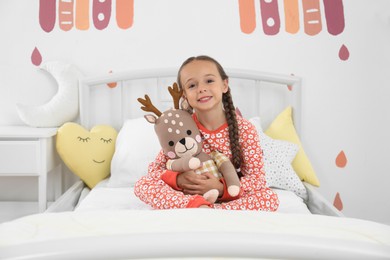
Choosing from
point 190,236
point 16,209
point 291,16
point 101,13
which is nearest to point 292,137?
point 291,16

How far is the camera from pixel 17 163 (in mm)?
2064

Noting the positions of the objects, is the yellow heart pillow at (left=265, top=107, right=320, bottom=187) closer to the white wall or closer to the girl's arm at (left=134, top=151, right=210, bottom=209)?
the white wall

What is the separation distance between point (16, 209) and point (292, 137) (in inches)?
56.7

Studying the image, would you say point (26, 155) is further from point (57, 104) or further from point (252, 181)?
point (252, 181)

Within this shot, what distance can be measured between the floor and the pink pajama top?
1094 mm

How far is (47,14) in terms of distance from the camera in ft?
7.70

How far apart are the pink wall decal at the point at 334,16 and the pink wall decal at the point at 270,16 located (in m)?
0.25

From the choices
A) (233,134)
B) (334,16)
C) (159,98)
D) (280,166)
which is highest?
(334,16)

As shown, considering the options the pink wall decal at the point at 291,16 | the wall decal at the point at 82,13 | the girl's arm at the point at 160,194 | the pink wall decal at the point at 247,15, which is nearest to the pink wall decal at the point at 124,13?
the wall decal at the point at 82,13

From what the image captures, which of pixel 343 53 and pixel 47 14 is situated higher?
pixel 47 14

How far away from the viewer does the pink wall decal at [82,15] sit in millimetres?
2350

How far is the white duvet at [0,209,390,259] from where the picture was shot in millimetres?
700

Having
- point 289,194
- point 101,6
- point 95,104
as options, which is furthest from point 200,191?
point 101,6

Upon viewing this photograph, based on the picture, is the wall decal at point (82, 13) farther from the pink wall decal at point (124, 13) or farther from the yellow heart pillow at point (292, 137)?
the yellow heart pillow at point (292, 137)
